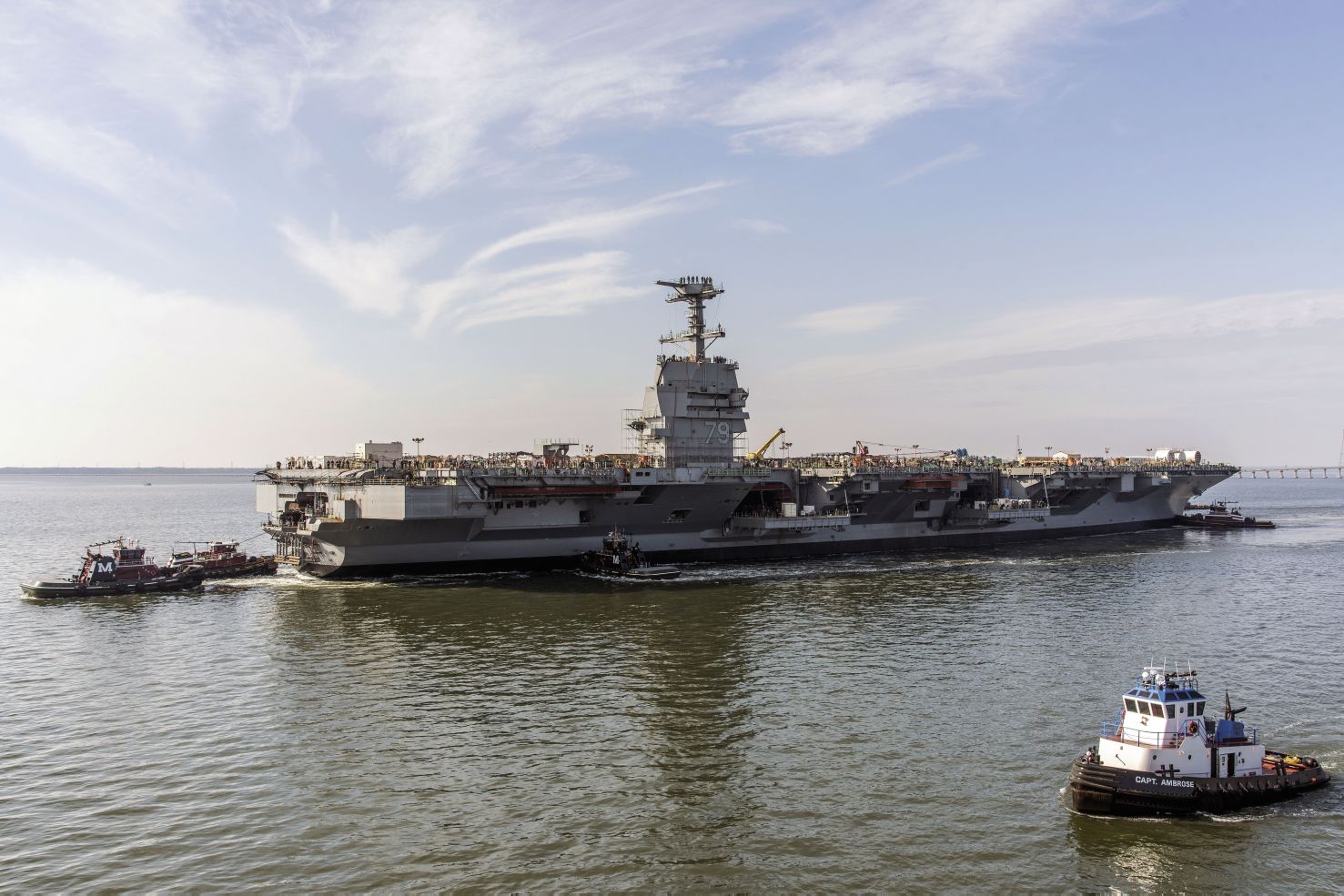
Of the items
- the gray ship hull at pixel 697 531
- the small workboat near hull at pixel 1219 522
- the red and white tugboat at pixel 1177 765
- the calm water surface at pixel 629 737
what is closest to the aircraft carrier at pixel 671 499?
the gray ship hull at pixel 697 531

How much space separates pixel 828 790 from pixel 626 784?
9.64 ft

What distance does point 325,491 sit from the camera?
32.7 metres

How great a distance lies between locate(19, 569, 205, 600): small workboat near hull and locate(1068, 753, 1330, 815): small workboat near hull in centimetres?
3035

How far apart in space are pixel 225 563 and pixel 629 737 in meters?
26.1

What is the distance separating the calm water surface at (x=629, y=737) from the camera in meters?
10.9

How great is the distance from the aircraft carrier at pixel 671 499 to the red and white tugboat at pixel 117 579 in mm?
3663

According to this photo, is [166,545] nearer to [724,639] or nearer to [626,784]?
[724,639]

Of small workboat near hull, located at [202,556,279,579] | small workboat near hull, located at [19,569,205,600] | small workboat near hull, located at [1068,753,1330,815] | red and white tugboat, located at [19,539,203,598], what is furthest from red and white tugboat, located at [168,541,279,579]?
small workboat near hull, located at [1068,753,1330,815]

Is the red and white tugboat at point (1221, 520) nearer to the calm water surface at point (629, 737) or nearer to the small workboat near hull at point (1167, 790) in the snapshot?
the calm water surface at point (629, 737)

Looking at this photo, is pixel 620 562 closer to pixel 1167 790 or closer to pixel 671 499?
pixel 671 499

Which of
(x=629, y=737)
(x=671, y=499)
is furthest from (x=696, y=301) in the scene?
(x=629, y=737)

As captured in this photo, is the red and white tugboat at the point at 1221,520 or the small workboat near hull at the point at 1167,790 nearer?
the small workboat near hull at the point at 1167,790

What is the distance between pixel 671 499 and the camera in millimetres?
35125

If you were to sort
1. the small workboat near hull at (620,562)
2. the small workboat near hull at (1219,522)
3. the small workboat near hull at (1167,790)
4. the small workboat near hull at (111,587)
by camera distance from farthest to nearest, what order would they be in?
the small workboat near hull at (1219,522) < the small workboat near hull at (620,562) < the small workboat near hull at (111,587) < the small workboat near hull at (1167,790)
